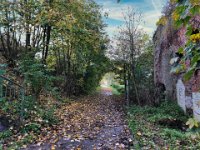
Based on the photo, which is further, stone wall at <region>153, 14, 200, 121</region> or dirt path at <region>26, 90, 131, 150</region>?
stone wall at <region>153, 14, 200, 121</region>

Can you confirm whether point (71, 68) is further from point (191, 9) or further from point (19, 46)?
point (191, 9)

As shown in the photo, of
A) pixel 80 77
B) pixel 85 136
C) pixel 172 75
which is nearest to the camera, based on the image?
pixel 85 136

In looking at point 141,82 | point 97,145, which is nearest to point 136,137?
point 97,145

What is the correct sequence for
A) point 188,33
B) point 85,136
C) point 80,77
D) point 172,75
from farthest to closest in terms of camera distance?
1. point 80,77
2. point 172,75
3. point 85,136
4. point 188,33

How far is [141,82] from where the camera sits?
53.0 ft

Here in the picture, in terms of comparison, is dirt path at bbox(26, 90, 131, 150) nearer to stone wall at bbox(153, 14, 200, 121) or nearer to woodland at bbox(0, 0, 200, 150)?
woodland at bbox(0, 0, 200, 150)

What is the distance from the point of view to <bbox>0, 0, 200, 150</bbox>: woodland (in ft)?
19.3

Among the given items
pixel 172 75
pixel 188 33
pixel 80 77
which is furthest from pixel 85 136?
pixel 80 77

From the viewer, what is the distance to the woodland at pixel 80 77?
19.3 feet

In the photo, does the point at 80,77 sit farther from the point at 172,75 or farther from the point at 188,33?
the point at 188,33

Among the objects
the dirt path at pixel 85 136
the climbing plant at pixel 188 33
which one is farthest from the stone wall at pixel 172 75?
the climbing plant at pixel 188 33

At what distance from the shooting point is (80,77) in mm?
20641

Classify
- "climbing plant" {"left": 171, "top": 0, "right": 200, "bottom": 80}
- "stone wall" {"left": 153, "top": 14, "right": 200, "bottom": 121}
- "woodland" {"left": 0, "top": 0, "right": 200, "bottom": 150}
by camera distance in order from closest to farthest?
"climbing plant" {"left": 171, "top": 0, "right": 200, "bottom": 80}
"woodland" {"left": 0, "top": 0, "right": 200, "bottom": 150}
"stone wall" {"left": 153, "top": 14, "right": 200, "bottom": 121}

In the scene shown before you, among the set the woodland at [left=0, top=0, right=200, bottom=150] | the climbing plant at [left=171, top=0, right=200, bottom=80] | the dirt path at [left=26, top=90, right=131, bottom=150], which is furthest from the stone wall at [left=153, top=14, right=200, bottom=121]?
the climbing plant at [left=171, top=0, right=200, bottom=80]
